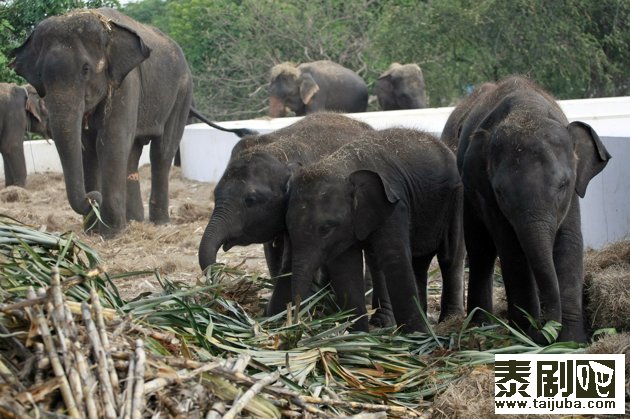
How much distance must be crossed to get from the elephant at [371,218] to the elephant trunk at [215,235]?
63 cm

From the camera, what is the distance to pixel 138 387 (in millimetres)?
3564

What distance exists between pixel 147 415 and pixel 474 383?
1806 mm

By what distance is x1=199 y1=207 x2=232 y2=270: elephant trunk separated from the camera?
6.77 metres

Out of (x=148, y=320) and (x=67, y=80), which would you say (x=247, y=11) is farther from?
(x=148, y=320)

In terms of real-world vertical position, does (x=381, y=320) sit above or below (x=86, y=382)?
below

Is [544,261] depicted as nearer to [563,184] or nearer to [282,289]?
[563,184]

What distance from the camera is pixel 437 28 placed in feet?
74.8

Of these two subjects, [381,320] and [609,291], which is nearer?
[609,291]

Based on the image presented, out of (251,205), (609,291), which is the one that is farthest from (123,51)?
(609,291)

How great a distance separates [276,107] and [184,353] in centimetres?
1834

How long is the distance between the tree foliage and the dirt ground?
478cm

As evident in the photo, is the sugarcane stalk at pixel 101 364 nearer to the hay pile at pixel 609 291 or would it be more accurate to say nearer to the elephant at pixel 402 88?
the hay pile at pixel 609 291

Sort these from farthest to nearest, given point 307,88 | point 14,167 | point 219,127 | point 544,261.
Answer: point 307,88 < point 14,167 < point 219,127 < point 544,261

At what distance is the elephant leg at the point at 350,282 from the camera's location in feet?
20.4
